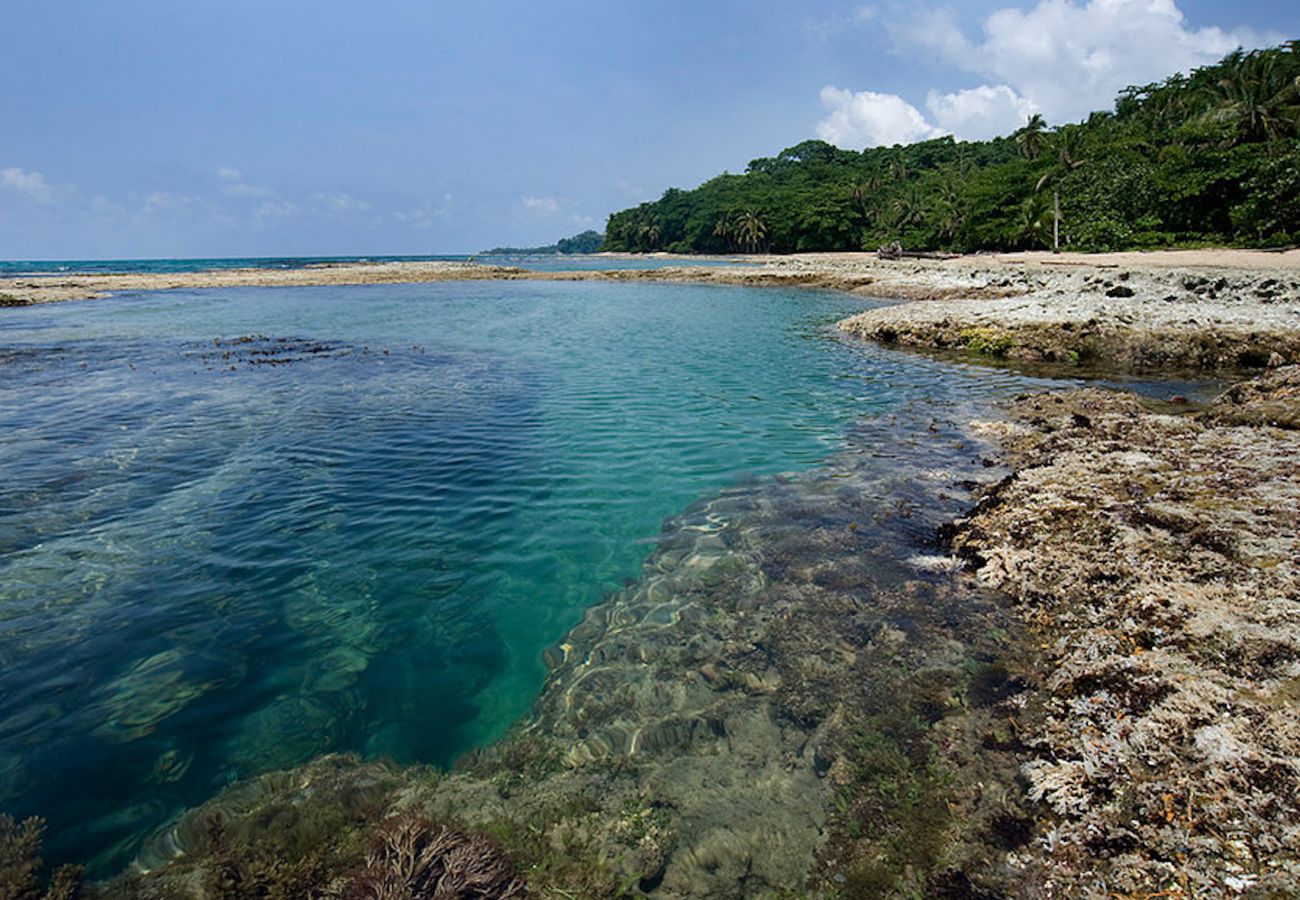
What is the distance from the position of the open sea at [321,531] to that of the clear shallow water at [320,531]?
0.12ft

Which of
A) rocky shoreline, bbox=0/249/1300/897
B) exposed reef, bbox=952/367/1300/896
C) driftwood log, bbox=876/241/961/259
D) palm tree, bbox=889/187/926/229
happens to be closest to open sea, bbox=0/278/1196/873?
rocky shoreline, bbox=0/249/1300/897

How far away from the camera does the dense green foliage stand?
45594mm

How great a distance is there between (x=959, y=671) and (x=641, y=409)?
11.0 metres

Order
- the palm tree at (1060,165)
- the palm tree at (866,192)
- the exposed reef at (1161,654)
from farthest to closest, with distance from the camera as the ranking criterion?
the palm tree at (866,192) → the palm tree at (1060,165) → the exposed reef at (1161,654)

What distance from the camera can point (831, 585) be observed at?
6.93 meters

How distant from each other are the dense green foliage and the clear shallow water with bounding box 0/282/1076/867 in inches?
1730

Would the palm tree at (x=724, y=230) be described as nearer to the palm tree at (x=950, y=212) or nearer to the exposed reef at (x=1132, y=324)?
the palm tree at (x=950, y=212)

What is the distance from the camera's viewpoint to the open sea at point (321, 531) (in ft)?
16.9

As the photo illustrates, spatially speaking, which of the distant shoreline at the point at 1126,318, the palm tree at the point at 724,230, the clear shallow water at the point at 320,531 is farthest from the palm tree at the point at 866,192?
the clear shallow water at the point at 320,531

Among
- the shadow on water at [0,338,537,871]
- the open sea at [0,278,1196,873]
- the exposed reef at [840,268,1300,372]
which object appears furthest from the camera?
the exposed reef at [840,268,1300,372]

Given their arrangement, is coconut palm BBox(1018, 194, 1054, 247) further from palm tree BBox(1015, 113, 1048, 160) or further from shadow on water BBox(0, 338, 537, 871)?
shadow on water BBox(0, 338, 537, 871)

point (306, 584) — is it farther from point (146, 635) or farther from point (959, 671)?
point (959, 671)

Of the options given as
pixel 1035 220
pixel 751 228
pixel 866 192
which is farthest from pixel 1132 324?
pixel 751 228

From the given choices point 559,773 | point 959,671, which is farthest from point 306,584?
point 959,671
